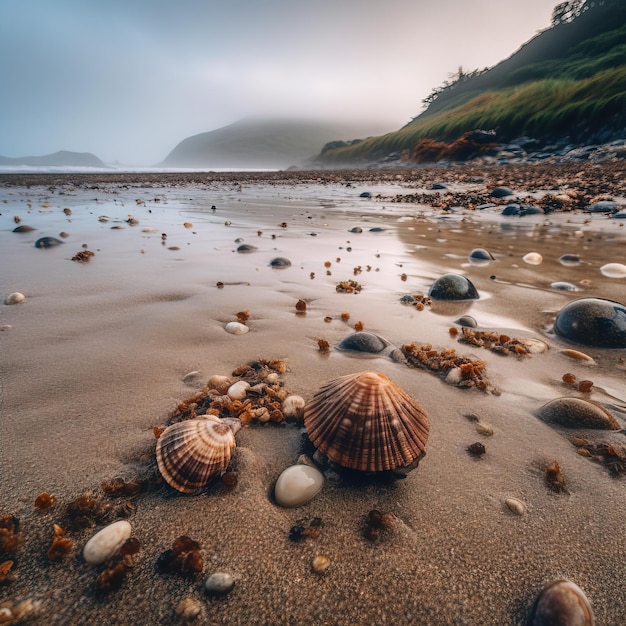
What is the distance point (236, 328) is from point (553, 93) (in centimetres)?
6257

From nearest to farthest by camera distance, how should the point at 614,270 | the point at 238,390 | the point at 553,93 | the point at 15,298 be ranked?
the point at 238,390, the point at 15,298, the point at 614,270, the point at 553,93

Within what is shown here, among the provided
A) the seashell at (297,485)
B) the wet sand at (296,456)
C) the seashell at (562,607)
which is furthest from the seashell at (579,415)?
the seashell at (297,485)

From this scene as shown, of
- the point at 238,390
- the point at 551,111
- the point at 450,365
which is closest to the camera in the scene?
the point at 238,390

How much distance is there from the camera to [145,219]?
35.7 feet

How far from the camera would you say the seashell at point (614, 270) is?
16.2ft

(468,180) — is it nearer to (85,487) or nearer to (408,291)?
(408,291)

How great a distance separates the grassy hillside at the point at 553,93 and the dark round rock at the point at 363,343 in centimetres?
3801

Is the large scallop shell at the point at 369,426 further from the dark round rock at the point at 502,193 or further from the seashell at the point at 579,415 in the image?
the dark round rock at the point at 502,193

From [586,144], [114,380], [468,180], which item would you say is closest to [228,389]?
[114,380]

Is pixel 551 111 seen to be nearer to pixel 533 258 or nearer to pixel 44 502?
pixel 533 258

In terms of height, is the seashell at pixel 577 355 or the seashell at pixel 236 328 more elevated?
the seashell at pixel 236 328

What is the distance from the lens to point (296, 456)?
193 cm

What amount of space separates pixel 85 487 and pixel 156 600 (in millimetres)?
695

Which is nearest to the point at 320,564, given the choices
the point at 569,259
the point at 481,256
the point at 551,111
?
the point at 481,256
